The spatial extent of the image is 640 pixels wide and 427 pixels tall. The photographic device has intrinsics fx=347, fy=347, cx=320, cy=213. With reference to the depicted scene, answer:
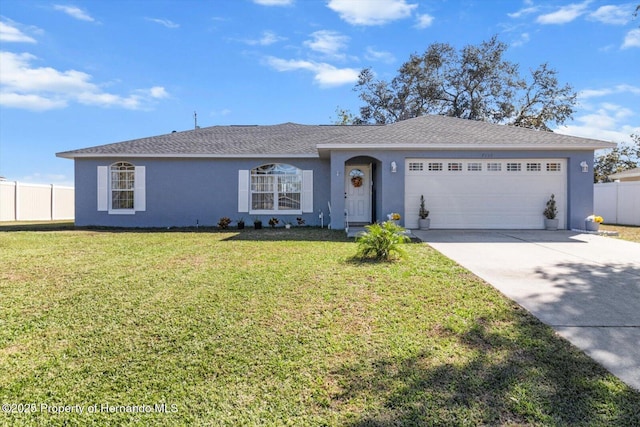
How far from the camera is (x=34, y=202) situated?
1947 centimetres

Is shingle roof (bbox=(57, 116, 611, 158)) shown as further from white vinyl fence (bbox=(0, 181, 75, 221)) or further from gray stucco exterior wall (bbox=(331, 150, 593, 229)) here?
white vinyl fence (bbox=(0, 181, 75, 221))

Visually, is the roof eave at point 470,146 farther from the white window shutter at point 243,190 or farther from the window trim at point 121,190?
the window trim at point 121,190

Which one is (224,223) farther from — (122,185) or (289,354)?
(289,354)

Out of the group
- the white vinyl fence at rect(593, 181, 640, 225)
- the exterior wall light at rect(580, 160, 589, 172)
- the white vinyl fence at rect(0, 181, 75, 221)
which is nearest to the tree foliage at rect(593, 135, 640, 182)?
the white vinyl fence at rect(593, 181, 640, 225)

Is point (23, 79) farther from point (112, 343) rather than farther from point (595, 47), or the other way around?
point (595, 47)

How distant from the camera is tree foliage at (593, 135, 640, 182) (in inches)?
1119

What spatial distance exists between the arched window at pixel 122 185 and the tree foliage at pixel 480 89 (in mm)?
20583

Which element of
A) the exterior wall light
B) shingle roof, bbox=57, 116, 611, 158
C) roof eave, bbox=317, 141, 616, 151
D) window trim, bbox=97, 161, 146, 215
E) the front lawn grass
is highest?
shingle roof, bbox=57, 116, 611, 158

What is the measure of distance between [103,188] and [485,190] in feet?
46.3

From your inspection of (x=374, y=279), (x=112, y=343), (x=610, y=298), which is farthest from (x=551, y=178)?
(x=112, y=343)

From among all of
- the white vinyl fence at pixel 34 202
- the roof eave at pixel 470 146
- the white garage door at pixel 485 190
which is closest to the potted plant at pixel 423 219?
the white garage door at pixel 485 190

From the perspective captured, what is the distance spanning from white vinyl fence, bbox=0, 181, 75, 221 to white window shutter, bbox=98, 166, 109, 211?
27.1 feet

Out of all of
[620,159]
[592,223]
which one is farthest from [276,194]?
[620,159]

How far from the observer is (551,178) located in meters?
11.4
